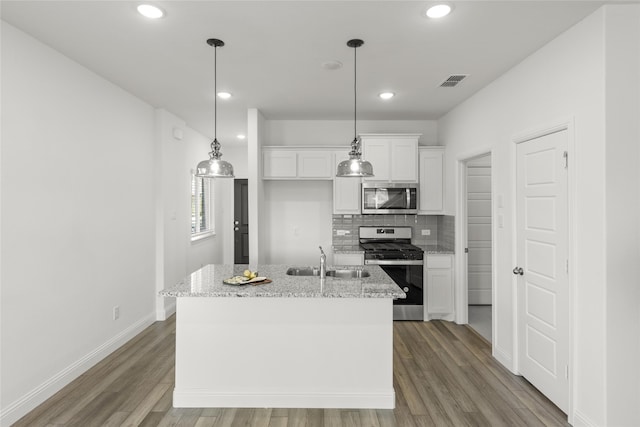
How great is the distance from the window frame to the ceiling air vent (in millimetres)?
4067

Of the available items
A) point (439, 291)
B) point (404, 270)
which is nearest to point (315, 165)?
point (404, 270)

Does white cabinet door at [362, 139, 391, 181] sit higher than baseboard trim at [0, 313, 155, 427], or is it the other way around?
white cabinet door at [362, 139, 391, 181]

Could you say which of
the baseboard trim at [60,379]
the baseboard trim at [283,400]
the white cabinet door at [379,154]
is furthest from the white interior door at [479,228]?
the baseboard trim at [60,379]

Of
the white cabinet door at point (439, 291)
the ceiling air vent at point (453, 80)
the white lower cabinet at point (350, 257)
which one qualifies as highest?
the ceiling air vent at point (453, 80)

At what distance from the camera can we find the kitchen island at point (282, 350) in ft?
8.89

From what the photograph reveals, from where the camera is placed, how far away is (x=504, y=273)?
3475 mm

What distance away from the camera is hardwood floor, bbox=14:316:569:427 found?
8.32 feet

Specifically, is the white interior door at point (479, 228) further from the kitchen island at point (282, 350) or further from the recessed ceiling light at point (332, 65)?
the kitchen island at point (282, 350)

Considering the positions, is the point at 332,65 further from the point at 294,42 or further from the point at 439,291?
the point at 439,291

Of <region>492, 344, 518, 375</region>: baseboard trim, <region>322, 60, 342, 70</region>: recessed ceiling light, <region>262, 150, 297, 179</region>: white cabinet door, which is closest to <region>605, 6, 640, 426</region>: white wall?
<region>492, 344, 518, 375</region>: baseboard trim

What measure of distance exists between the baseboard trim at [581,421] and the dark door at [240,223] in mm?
6166

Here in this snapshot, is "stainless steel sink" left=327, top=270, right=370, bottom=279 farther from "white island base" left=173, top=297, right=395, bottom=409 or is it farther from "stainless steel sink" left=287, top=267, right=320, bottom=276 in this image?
"white island base" left=173, top=297, right=395, bottom=409

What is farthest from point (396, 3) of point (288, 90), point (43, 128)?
point (43, 128)

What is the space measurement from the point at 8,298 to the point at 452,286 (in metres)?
4.52
